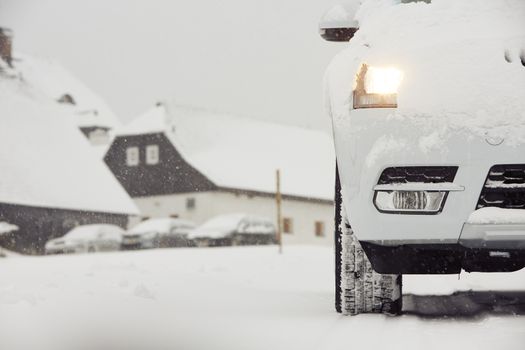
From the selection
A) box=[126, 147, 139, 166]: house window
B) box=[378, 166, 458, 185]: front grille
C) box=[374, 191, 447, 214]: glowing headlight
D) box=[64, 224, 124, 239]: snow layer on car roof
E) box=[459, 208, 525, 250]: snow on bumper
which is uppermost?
box=[378, 166, 458, 185]: front grille

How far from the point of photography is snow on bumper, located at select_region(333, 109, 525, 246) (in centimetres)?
383

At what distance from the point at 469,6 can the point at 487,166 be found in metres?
0.95

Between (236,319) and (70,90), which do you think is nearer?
(236,319)

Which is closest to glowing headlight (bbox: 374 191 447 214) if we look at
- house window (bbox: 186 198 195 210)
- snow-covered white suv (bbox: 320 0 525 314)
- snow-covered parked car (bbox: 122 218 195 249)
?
snow-covered white suv (bbox: 320 0 525 314)

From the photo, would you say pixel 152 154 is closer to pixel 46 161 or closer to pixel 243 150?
pixel 243 150

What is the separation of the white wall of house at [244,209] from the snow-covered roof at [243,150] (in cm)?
64

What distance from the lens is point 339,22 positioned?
4859 mm

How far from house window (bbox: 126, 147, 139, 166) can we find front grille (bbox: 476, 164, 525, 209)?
152ft

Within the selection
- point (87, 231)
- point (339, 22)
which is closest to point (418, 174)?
point (339, 22)

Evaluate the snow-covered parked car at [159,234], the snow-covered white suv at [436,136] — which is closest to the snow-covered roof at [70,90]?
the snow-covered parked car at [159,234]

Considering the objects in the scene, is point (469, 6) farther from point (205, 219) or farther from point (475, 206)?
point (205, 219)

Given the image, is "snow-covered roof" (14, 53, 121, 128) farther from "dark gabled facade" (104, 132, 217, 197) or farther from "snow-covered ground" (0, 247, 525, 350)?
"snow-covered ground" (0, 247, 525, 350)

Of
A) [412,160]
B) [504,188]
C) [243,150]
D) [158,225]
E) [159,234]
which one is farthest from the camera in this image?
[243,150]

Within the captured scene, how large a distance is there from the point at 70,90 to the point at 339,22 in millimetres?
60841
